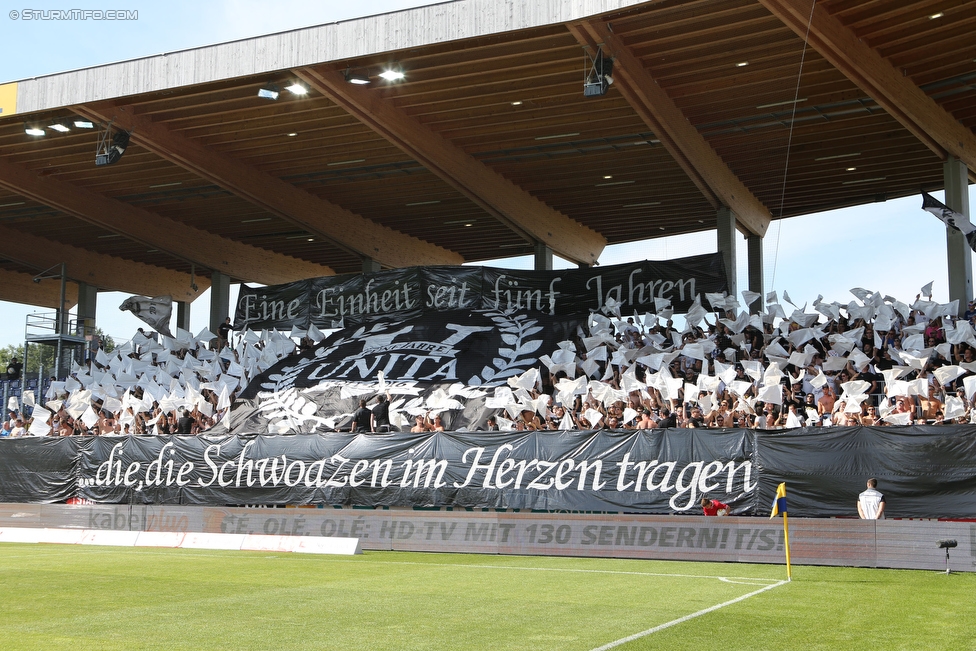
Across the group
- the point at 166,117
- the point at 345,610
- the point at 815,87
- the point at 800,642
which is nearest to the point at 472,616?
the point at 345,610

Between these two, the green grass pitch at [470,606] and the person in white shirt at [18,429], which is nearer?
the green grass pitch at [470,606]

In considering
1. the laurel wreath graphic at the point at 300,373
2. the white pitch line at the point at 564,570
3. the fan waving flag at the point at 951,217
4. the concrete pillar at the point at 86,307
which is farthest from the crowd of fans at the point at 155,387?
the fan waving flag at the point at 951,217

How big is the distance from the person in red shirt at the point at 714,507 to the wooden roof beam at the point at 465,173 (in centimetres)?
1305

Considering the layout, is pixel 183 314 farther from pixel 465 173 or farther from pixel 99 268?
pixel 465 173

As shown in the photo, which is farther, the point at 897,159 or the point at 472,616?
the point at 897,159

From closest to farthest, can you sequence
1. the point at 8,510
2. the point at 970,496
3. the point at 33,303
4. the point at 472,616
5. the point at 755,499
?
the point at 472,616, the point at 970,496, the point at 755,499, the point at 8,510, the point at 33,303

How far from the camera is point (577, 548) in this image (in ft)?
52.6

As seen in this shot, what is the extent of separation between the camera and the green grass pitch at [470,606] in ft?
25.6

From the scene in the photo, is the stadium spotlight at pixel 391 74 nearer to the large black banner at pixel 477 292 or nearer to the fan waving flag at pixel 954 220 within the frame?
the large black banner at pixel 477 292

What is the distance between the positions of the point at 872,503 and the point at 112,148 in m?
20.0

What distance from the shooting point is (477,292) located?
29.1m

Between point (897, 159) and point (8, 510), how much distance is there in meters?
25.2

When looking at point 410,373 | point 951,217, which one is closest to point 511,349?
point 410,373

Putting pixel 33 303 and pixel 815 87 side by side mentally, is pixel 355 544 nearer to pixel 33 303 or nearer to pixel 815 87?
pixel 815 87
